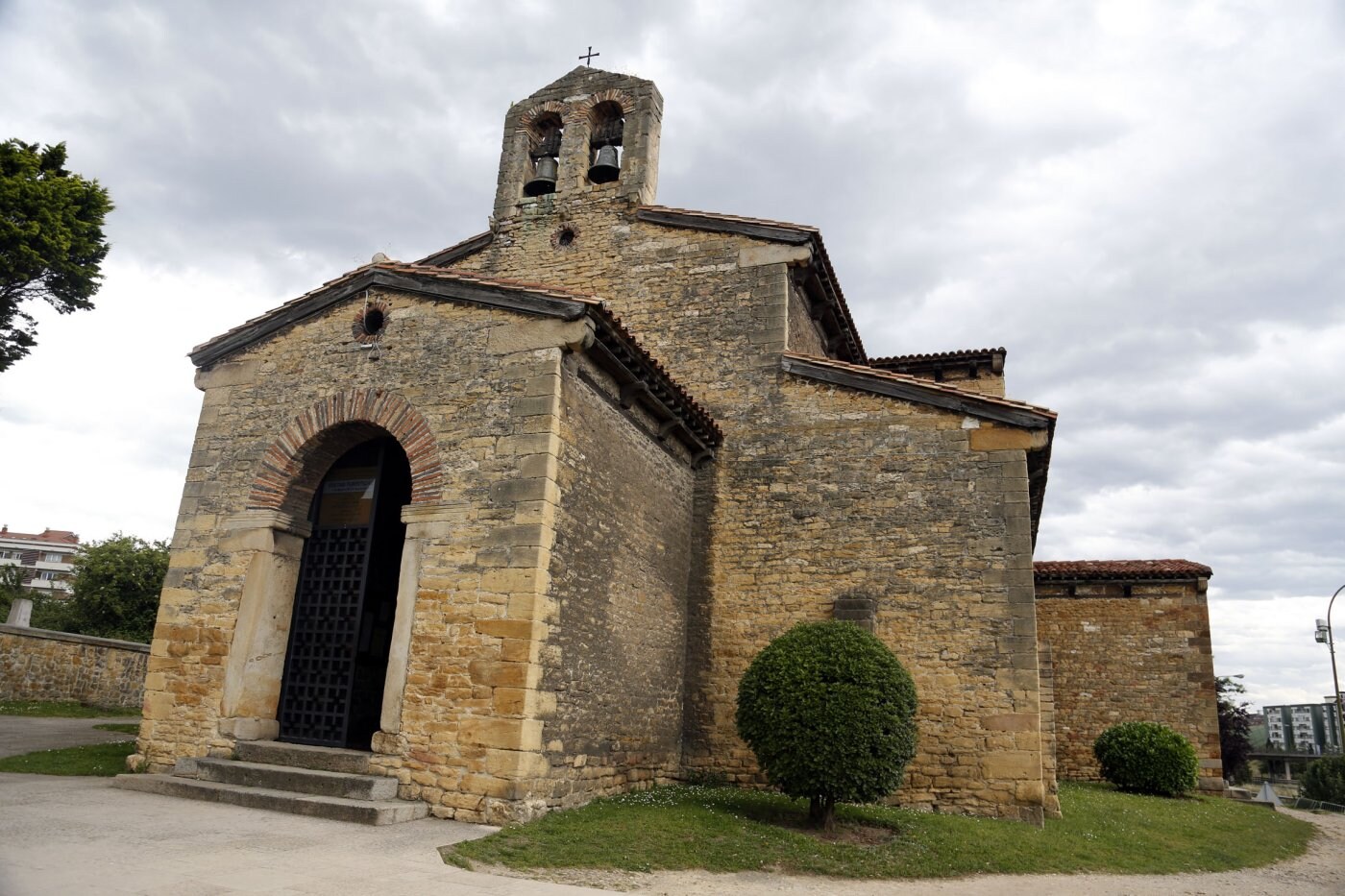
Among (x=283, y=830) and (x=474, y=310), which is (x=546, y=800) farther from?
(x=474, y=310)

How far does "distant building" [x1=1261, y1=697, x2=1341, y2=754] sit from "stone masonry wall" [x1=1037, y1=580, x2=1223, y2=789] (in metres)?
40.4

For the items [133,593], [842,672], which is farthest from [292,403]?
[133,593]

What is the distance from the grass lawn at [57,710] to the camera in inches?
619

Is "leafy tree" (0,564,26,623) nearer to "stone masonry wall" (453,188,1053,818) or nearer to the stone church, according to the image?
the stone church

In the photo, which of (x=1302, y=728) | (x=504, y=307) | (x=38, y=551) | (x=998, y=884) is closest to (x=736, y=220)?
(x=504, y=307)

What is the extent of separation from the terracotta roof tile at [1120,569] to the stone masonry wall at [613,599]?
32.8ft

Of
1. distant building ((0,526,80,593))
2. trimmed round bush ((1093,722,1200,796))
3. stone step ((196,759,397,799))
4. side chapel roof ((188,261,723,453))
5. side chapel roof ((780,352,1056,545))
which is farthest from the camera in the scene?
distant building ((0,526,80,593))

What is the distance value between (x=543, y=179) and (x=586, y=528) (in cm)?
741

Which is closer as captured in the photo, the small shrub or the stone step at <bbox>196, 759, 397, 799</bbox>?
the stone step at <bbox>196, 759, 397, 799</bbox>

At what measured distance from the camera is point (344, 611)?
952 centimetres

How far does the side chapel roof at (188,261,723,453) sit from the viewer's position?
28.3 feet

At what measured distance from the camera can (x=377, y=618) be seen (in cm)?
1013

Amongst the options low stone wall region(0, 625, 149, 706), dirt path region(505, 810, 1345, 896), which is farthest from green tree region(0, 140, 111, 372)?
dirt path region(505, 810, 1345, 896)

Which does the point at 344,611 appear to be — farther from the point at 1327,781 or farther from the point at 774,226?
the point at 1327,781
